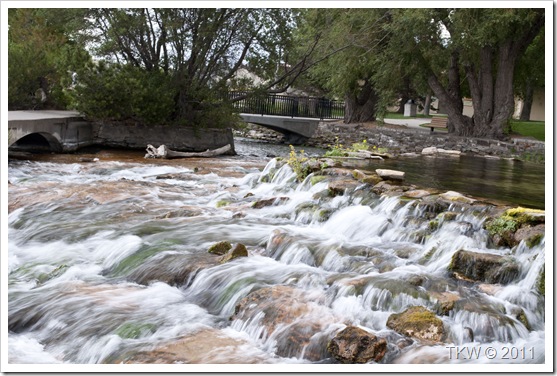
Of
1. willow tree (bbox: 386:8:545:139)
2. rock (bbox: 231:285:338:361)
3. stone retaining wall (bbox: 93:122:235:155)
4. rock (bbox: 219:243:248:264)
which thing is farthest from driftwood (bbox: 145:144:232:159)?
rock (bbox: 231:285:338:361)

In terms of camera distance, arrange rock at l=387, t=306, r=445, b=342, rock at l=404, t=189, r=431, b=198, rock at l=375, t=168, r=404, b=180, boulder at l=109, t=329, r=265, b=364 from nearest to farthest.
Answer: boulder at l=109, t=329, r=265, b=364 < rock at l=387, t=306, r=445, b=342 < rock at l=404, t=189, r=431, b=198 < rock at l=375, t=168, r=404, b=180

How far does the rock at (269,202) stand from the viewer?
10.1 m

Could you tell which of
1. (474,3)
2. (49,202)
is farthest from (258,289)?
(49,202)

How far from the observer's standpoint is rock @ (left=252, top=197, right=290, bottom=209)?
10.1 metres

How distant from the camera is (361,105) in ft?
94.6

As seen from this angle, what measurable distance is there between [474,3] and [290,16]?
14.3 meters

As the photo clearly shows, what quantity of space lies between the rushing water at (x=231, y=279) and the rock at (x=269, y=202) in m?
0.09

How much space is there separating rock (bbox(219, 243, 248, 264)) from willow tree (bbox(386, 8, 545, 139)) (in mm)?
13074

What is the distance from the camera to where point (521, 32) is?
2012 cm

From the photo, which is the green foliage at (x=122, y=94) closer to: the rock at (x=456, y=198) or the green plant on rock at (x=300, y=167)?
the green plant on rock at (x=300, y=167)

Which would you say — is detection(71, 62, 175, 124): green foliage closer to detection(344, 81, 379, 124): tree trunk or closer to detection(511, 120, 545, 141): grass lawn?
detection(344, 81, 379, 124): tree trunk

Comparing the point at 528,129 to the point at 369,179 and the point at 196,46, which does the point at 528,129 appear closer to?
the point at 196,46

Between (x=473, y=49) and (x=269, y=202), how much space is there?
12930 mm

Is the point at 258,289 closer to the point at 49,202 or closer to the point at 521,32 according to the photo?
the point at 49,202
